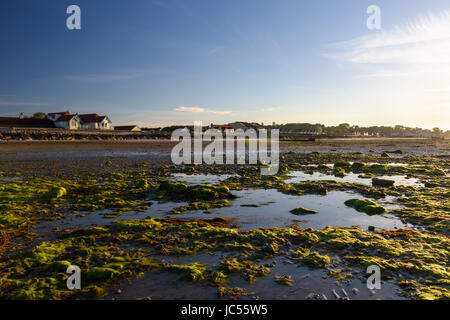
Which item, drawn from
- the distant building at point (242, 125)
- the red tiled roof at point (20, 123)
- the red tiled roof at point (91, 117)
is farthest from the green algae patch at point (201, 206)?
the distant building at point (242, 125)

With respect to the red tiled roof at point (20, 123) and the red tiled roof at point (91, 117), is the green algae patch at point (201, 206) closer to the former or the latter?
the red tiled roof at point (20, 123)

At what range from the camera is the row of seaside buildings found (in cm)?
6367

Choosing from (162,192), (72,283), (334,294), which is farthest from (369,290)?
(162,192)

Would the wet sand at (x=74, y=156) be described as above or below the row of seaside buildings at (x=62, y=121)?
below

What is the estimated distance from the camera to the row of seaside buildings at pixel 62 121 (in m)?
63.7

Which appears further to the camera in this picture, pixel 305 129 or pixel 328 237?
pixel 305 129

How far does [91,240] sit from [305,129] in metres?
162

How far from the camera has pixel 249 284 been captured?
16.2 ft

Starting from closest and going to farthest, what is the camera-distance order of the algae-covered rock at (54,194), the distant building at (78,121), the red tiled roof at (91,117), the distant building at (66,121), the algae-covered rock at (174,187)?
the algae-covered rock at (54,194) < the algae-covered rock at (174,187) < the distant building at (66,121) < the distant building at (78,121) < the red tiled roof at (91,117)

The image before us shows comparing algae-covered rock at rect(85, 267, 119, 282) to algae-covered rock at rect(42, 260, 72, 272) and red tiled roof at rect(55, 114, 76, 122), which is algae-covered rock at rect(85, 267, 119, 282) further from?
red tiled roof at rect(55, 114, 76, 122)

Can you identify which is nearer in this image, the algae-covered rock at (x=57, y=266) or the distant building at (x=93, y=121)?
the algae-covered rock at (x=57, y=266)

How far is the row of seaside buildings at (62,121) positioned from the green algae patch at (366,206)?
248 feet
